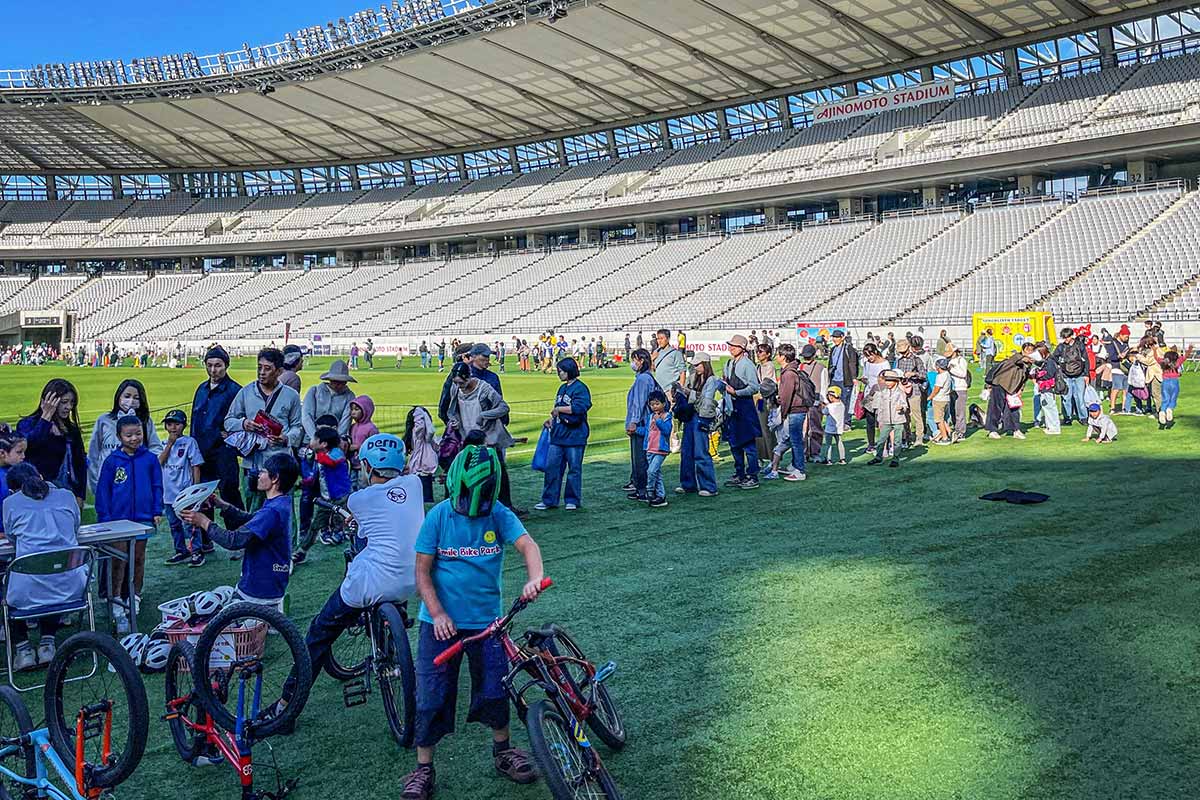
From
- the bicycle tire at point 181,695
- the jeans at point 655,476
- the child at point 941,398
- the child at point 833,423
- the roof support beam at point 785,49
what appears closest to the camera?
the bicycle tire at point 181,695

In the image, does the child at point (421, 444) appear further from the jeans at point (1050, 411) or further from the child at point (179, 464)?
the jeans at point (1050, 411)

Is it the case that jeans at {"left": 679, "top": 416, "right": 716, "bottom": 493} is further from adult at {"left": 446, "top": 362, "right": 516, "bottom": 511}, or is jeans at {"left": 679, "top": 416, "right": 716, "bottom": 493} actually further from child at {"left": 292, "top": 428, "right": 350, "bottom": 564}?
child at {"left": 292, "top": 428, "right": 350, "bottom": 564}

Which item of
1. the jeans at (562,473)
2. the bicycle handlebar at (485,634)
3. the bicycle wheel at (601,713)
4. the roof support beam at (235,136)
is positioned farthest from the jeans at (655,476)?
the roof support beam at (235,136)

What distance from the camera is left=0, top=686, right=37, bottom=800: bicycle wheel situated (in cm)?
413

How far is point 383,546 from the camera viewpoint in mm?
5254

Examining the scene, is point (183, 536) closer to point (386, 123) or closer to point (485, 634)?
point (485, 634)

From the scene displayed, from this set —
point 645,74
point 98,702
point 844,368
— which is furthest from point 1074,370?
point 645,74

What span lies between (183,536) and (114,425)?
1520 millimetres

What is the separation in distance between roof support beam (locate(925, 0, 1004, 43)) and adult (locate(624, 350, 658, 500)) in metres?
35.6

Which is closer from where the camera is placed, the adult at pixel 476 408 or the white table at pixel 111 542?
the white table at pixel 111 542

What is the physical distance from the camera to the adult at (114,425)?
8.52 metres

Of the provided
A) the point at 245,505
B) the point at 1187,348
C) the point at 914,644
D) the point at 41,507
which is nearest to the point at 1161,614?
the point at 914,644

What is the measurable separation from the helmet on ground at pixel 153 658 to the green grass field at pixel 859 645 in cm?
12

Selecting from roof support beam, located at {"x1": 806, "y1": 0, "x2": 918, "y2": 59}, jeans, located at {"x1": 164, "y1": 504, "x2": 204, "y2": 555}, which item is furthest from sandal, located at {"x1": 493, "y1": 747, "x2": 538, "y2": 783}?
roof support beam, located at {"x1": 806, "y1": 0, "x2": 918, "y2": 59}
